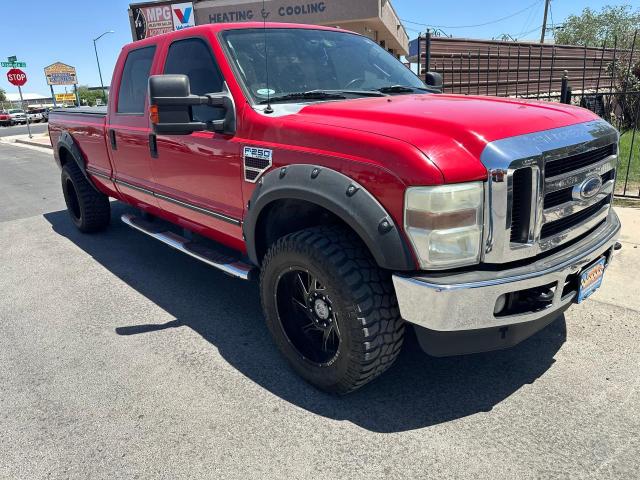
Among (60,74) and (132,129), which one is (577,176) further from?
(60,74)

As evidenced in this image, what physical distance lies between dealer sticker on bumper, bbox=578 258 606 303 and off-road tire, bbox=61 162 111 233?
4994mm

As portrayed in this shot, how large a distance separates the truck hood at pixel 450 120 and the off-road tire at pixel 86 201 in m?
3.73

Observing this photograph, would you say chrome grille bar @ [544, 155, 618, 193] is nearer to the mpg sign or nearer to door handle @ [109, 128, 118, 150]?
door handle @ [109, 128, 118, 150]

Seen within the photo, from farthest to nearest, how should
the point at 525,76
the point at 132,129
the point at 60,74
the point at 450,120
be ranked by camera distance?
the point at 60,74, the point at 525,76, the point at 132,129, the point at 450,120

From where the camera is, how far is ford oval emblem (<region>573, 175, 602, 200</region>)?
7.86 ft

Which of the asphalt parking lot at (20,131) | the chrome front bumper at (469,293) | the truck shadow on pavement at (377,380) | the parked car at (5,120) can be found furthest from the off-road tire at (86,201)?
the parked car at (5,120)

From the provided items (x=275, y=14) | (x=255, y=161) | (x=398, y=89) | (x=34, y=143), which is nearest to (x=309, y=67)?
(x=398, y=89)

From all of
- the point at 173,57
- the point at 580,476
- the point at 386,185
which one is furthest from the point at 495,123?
the point at 173,57

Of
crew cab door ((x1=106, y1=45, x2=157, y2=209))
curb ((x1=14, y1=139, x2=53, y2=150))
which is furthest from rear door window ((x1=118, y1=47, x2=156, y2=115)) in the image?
curb ((x1=14, y1=139, x2=53, y2=150))

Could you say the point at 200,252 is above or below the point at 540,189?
below

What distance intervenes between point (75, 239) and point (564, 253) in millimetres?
5369

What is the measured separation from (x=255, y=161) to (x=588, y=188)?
1.76 meters

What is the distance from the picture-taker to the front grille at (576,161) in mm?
2244

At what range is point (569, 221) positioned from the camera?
2.46 meters
